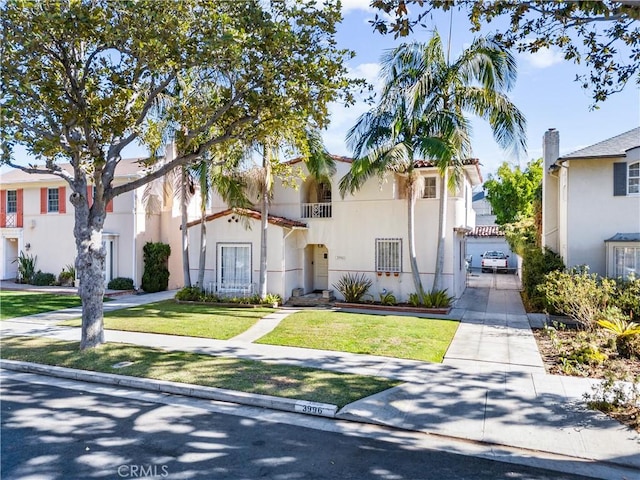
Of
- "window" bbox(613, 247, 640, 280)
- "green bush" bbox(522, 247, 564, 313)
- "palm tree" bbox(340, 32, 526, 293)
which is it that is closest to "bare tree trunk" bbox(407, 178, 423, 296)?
"palm tree" bbox(340, 32, 526, 293)

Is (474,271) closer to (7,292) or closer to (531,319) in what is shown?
(531,319)

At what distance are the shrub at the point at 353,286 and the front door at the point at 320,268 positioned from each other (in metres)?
1.97

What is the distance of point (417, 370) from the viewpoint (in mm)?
8883

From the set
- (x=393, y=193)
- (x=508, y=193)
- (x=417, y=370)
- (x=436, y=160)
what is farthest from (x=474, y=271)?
(x=417, y=370)

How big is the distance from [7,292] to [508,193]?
35.3 metres

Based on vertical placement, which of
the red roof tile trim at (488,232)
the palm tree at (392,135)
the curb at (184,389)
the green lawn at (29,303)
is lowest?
the curb at (184,389)

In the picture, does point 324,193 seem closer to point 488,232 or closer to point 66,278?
point 66,278

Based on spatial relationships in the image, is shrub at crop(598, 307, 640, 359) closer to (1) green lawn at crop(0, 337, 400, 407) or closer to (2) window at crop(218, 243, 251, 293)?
(1) green lawn at crop(0, 337, 400, 407)

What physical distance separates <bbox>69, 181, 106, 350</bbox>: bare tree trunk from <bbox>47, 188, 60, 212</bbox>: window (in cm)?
1595

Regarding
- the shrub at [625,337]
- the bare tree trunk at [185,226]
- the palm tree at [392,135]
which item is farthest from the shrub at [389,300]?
the bare tree trunk at [185,226]

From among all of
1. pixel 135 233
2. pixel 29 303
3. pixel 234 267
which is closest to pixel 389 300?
pixel 234 267

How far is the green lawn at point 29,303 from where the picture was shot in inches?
610

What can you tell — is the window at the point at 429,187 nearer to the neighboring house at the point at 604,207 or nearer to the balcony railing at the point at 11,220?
the neighboring house at the point at 604,207

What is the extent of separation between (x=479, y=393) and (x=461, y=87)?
11466mm
